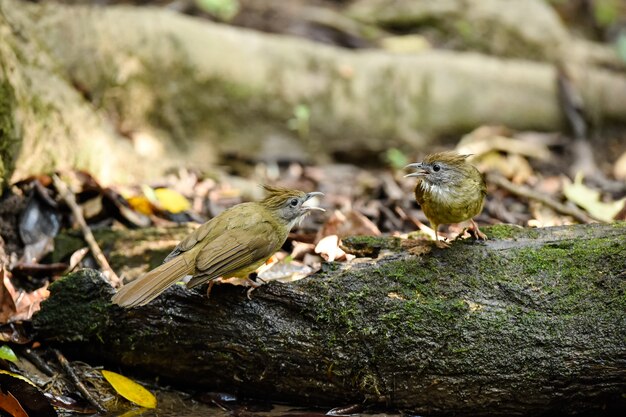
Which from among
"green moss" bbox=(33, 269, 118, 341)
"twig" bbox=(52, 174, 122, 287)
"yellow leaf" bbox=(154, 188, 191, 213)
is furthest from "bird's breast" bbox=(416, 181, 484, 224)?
"yellow leaf" bbox=(154, 188, 191, 213)

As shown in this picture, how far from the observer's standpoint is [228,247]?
4043mm

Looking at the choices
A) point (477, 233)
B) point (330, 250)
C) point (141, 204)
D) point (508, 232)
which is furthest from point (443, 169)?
point (141, 204)

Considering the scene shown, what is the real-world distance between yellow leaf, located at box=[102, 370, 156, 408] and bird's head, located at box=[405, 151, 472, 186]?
77.0 inches

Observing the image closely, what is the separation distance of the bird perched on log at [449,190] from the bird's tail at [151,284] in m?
1.42

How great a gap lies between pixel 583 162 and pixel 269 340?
5985 millimetres

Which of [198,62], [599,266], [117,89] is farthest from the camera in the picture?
[198,62]

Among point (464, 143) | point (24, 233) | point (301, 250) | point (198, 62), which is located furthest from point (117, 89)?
point (464, 143)

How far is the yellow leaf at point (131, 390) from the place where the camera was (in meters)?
4.08

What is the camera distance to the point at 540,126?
30.7 feet

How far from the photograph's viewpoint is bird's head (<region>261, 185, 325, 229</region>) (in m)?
4.45

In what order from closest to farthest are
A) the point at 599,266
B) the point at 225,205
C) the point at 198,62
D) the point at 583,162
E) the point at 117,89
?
the point at 599,266, the point at 225,205, the point at 117,89, the point at 198,62, the point at 583,162

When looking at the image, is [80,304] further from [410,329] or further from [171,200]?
[171,200]

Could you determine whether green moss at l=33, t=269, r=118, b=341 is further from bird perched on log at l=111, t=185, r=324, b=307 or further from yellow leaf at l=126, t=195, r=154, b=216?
yellow leaf at l=126, t=195, r=154, b=216

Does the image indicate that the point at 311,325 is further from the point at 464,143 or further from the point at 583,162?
the point at 583,162
